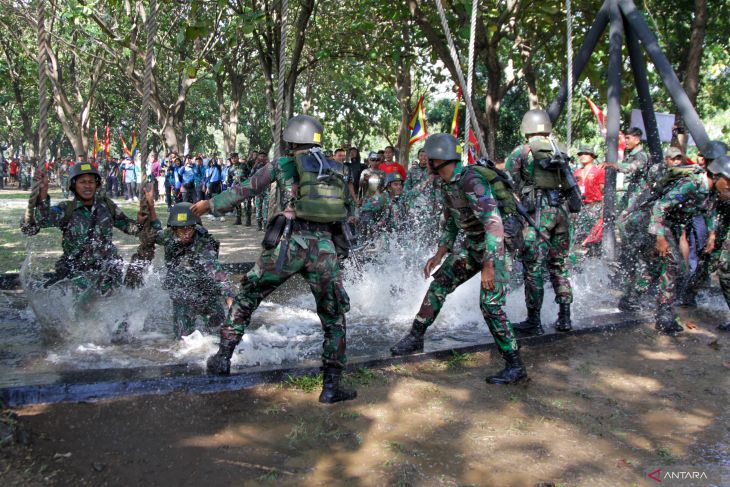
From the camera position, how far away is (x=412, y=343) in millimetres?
5574

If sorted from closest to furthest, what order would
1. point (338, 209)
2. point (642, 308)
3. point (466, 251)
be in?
point (338, 209) < point (466, 251) < point (642, 308)

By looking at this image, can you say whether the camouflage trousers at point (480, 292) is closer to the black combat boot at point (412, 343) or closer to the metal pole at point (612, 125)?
the black combat boot at point (412, 343)

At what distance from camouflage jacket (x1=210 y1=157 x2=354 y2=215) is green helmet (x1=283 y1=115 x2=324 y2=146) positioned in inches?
5.8

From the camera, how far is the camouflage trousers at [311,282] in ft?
14.5

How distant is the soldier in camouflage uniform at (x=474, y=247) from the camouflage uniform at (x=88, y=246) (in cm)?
269

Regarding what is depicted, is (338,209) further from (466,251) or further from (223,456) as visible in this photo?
(223,456)

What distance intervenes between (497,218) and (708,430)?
1979 mm

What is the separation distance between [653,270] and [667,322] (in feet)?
1.91

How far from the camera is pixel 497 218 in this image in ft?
15.8

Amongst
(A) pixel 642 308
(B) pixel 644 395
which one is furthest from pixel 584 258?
(B) pixel 644 395

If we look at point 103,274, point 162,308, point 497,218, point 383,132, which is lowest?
point 162,308

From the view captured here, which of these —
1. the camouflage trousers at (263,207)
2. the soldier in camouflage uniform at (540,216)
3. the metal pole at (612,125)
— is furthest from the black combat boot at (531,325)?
the camouflage trousers at (263,207)

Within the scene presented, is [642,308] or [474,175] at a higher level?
[474,175]

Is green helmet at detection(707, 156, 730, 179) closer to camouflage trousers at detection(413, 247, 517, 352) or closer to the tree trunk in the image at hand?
camouflage trousers at detection(413, 247, 517, 352)
